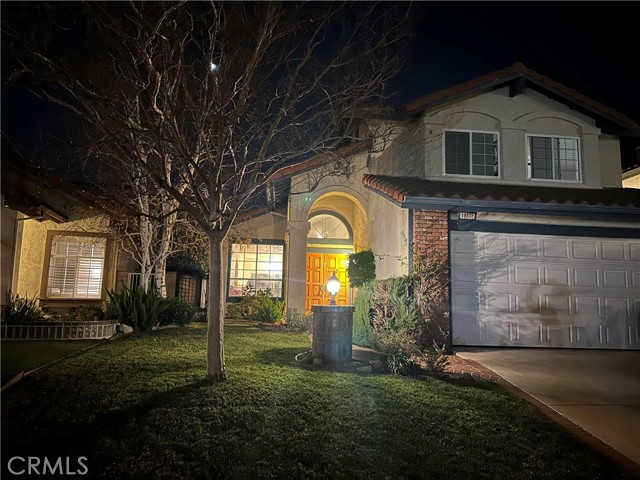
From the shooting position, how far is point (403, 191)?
319 inches

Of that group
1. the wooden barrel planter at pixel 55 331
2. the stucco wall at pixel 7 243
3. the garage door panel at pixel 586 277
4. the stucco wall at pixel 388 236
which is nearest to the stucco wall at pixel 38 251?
the stucco wall at pixel 7 243

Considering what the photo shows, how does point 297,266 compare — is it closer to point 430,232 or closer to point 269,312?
point 269,312

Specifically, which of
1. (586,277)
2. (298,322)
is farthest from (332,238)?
(586,277)

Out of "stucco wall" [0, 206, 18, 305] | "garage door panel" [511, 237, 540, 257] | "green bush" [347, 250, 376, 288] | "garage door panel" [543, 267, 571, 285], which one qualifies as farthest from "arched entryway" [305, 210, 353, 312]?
"stucco wall" [0, 206, 18, 305]

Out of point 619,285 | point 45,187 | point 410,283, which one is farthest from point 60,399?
point 619,285

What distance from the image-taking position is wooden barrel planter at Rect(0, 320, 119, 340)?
806 centimetres

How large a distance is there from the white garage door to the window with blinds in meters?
10.3

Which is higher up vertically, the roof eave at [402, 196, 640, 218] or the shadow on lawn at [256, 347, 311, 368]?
the roof eave at [402, 196, 640, 218]

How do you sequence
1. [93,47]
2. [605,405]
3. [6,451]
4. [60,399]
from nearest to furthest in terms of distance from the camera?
1. [6,451]
2. [60,399]
3. [605,405]
4. [93,47]

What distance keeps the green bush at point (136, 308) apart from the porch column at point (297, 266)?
391 centimetres

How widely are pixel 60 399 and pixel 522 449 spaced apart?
4634mm

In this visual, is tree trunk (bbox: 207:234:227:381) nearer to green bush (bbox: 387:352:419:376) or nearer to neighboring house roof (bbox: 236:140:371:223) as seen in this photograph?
green bush (bbox: 387:352:419:376)

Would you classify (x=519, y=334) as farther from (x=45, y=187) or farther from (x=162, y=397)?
(x=45, y=187)

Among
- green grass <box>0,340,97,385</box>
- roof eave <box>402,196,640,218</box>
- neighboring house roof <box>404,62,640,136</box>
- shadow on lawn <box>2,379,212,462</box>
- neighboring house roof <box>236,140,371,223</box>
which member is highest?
neighboring house roof <box>404,62,640,136</box>
